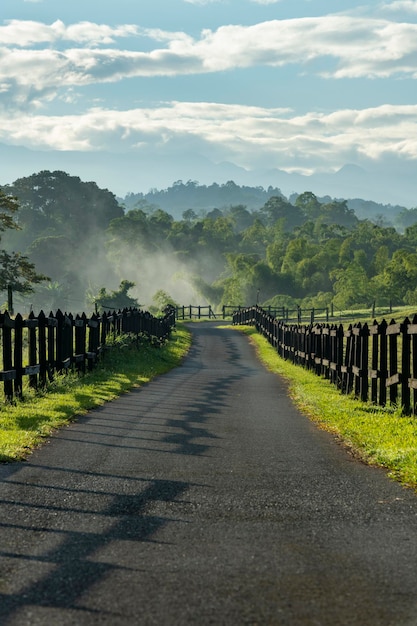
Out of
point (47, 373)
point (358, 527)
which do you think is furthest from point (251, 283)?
point (358, 527)

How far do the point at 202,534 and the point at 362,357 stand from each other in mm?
11779

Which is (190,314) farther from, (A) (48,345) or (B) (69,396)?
(B) (69,396)

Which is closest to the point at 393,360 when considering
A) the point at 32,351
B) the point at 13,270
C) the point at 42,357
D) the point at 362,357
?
the point at 362,357

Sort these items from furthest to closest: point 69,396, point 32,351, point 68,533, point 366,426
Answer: point 32,351 → point 69,396 → point 366,426 → point 68,533

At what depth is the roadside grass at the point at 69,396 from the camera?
11.2 metres

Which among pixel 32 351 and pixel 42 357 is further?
pixel 42 357

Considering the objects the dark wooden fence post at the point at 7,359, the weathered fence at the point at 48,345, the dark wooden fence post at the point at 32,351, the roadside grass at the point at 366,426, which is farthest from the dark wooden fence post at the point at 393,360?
the dark wooden fence post at the point at 32,351

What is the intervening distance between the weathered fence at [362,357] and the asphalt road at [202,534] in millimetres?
2789

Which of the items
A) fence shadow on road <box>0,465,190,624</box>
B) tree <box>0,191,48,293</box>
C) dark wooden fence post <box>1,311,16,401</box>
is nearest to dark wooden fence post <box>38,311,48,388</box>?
dark wooden fence post <box>1,311,16,401</box>

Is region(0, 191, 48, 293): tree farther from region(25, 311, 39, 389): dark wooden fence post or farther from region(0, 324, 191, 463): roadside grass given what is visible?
region(25, 311, 39, 389): dark wooden fence post

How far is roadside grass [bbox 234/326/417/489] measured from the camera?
9.80 metres

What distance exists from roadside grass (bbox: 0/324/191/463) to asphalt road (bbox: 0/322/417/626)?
19.6 inches

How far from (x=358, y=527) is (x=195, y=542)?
1.50m

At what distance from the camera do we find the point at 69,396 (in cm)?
1628
